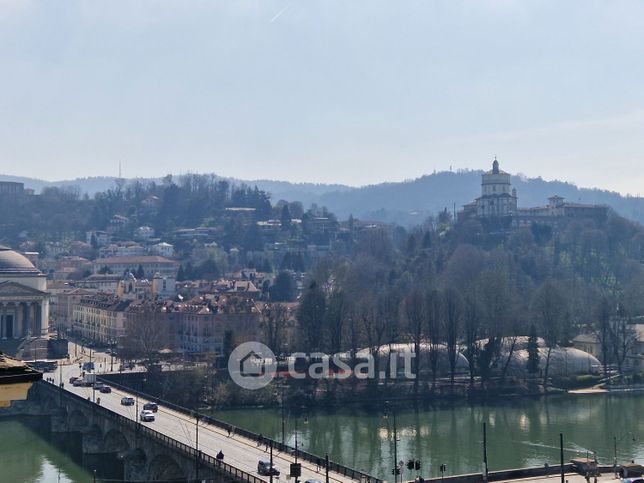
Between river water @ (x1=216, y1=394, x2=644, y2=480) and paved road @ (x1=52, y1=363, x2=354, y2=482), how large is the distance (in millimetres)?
5100

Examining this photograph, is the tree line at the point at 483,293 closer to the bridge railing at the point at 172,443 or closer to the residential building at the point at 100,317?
the residential building at the point at 100,317

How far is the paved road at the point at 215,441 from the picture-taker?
30.1 meters

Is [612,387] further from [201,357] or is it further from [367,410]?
[201,357]

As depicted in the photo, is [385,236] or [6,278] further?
[385,236]

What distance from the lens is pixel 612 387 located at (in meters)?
61.7

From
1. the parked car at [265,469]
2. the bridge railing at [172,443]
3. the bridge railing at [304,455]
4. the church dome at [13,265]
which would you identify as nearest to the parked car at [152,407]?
the bridge railing at [304,455]

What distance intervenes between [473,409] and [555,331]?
15769mm

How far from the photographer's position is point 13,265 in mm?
78375

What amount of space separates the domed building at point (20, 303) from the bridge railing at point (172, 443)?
30.6 meters

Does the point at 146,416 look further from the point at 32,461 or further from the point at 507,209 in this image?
the point at 507,209

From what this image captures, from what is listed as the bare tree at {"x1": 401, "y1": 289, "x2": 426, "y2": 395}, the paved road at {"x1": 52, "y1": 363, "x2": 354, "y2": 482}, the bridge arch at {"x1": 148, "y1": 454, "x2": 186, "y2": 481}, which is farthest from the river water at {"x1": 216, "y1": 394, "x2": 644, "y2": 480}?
the bridge arch at {"x1": 148, "y1": 454, "x2": 186, "y2": 481}

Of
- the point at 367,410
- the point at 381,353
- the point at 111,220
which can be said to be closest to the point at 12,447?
the point at 367,410

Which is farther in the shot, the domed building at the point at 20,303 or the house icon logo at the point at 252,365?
the domed building at the point at 20,303

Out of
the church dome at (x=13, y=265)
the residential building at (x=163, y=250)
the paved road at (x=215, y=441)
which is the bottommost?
the paved road at (x=215, y=441)
